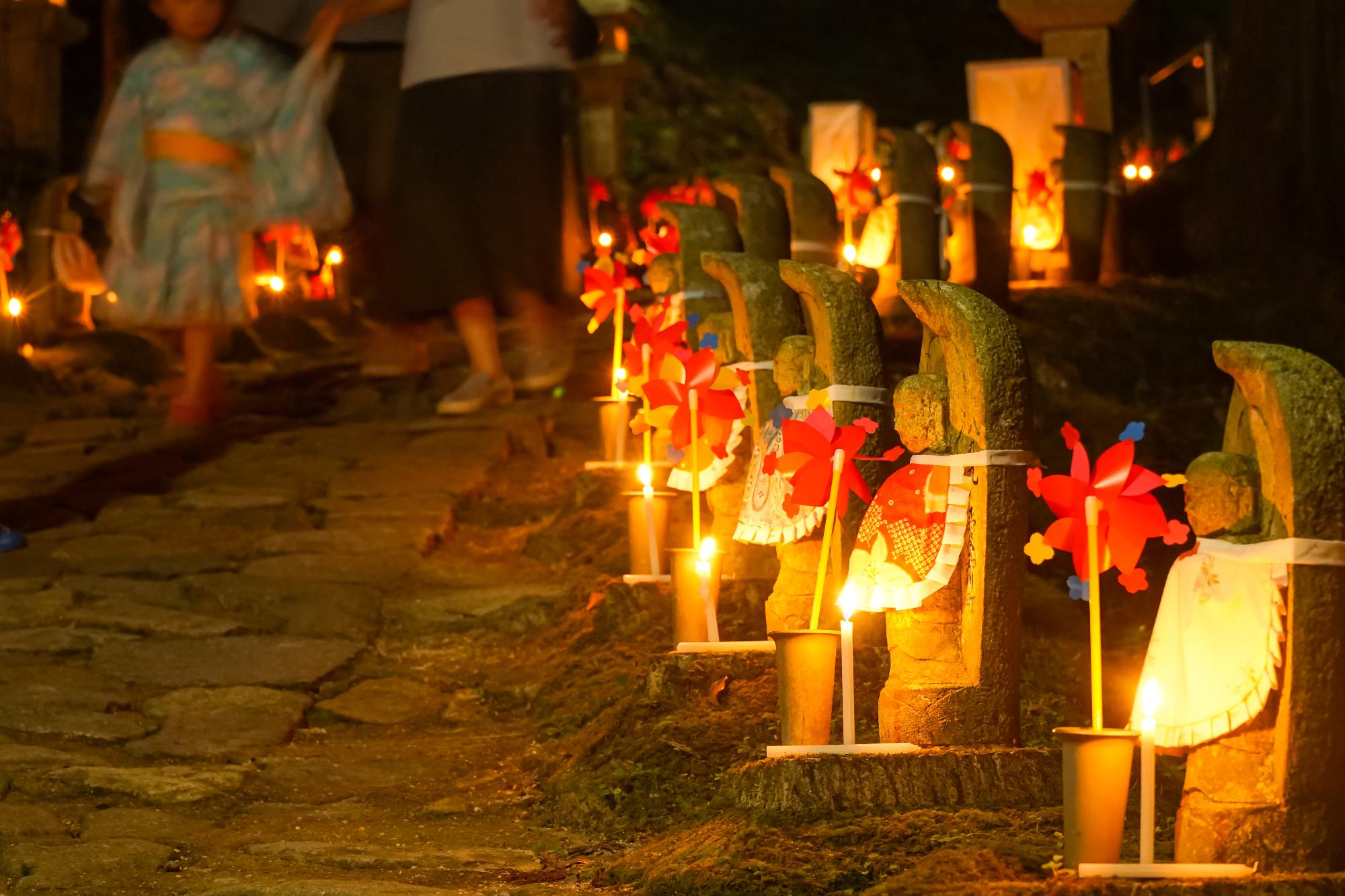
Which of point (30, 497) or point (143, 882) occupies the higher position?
point (30, 497)

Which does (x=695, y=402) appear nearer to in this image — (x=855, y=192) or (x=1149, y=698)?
(x=1149, y=698)

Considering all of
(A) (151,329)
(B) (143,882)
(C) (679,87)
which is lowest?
(B) (143,882)

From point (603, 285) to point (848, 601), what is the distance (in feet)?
12.1

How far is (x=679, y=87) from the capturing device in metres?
25.6

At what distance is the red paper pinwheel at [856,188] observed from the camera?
1085cm

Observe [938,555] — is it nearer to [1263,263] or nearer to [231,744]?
[231,744]

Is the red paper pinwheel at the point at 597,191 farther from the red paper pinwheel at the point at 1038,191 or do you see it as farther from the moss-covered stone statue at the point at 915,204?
the moss-covered stone statue at the point at 915,204

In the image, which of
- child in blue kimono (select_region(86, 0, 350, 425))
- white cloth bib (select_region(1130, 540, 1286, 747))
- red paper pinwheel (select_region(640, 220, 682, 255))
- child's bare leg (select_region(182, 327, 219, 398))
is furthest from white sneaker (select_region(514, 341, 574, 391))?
white cloth bib (select_region(1130, 540, 1286, 747))

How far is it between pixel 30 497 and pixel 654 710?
4540 millimetres

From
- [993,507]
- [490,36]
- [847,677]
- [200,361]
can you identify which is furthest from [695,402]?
[200,361]

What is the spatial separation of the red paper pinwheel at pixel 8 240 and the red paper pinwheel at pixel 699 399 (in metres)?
9.38

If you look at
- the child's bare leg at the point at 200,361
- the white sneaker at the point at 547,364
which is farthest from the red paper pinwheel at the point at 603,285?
the child's bare leg at the point at 200,361

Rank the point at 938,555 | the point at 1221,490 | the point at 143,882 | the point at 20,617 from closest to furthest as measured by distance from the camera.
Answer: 1. the point at 1221,490
2. the point at 143,882
3. the point at 938,555
4. the point at 20,617

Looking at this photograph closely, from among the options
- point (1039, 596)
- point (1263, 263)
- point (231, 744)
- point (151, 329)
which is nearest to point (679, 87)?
point (1263, 263)
